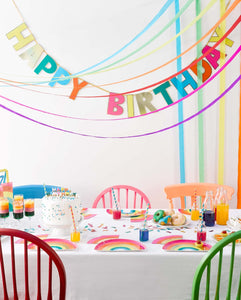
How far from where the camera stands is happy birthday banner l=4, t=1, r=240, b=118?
254 cm

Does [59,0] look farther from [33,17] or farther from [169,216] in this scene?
[169,216]

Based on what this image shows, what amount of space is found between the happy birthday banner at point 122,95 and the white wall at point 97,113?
0.14ft

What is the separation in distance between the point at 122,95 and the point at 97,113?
0.24m

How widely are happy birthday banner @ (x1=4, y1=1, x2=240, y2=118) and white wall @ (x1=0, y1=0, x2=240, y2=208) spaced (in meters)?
0.04

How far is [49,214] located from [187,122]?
1.45 meters

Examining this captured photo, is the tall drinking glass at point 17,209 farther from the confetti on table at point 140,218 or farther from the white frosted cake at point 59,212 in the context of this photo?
the confetti on table at point 140,218

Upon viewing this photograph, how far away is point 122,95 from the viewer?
2.59m

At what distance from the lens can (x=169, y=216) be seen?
170cm

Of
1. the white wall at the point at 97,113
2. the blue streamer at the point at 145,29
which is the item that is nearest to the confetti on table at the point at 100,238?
the white wall at the point at 97,113

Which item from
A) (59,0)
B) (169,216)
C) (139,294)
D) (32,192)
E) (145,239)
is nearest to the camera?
(139,294)

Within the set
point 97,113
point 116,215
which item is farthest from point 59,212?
point 97,113

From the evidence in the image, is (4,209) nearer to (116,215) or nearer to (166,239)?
(116,215)

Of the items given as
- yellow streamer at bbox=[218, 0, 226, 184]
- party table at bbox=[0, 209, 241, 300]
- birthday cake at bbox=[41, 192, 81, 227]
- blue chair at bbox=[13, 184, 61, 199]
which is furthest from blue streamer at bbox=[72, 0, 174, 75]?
party table at bbox=[0, 209, 241, 300]

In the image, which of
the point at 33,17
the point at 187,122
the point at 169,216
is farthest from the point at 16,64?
the point at 169,216
